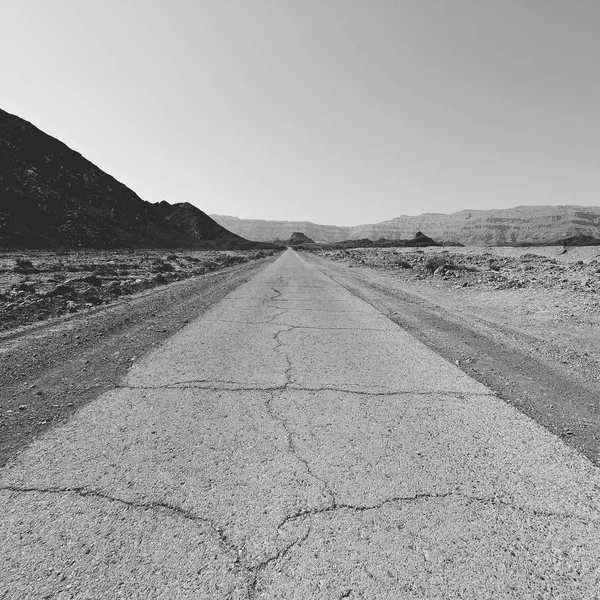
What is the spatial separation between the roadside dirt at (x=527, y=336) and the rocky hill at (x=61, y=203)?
112ft

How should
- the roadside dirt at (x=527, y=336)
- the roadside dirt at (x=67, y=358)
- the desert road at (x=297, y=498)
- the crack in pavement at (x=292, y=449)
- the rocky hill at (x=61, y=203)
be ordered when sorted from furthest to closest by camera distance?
the rocky hill at (x=61, y=203) < the roadside dirt at (x=527, y=336) < the roadside dirt at (x=67, y=358) < the crack in pavement at (x=292, y=449) < the desert road at (x=297, y=498)

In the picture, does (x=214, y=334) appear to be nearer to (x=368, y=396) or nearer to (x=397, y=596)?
(x=368, y=396)

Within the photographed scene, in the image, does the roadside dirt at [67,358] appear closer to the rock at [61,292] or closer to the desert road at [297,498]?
the desert road at [297,498]

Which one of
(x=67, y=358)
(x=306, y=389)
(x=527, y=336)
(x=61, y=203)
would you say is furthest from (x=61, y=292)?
(x=61, y=203)

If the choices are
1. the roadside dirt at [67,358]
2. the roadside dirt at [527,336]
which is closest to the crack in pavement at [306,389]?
the roadside dirt at [527,336]


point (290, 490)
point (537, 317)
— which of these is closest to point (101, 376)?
point (290, 490)

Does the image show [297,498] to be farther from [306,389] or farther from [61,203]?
[61,203]

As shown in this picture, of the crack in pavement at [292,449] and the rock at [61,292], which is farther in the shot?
the rock at [61,292]

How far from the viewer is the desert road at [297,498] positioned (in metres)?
1.67

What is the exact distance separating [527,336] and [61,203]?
5301 centimetres

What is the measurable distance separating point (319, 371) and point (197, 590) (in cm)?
299

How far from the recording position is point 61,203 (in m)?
45.2

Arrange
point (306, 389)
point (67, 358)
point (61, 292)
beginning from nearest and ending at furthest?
point (306, 389) < point (67, 358) < point (61, 292)

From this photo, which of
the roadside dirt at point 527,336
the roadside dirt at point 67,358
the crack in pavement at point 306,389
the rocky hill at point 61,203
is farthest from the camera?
the rocky hill at point 61,203
